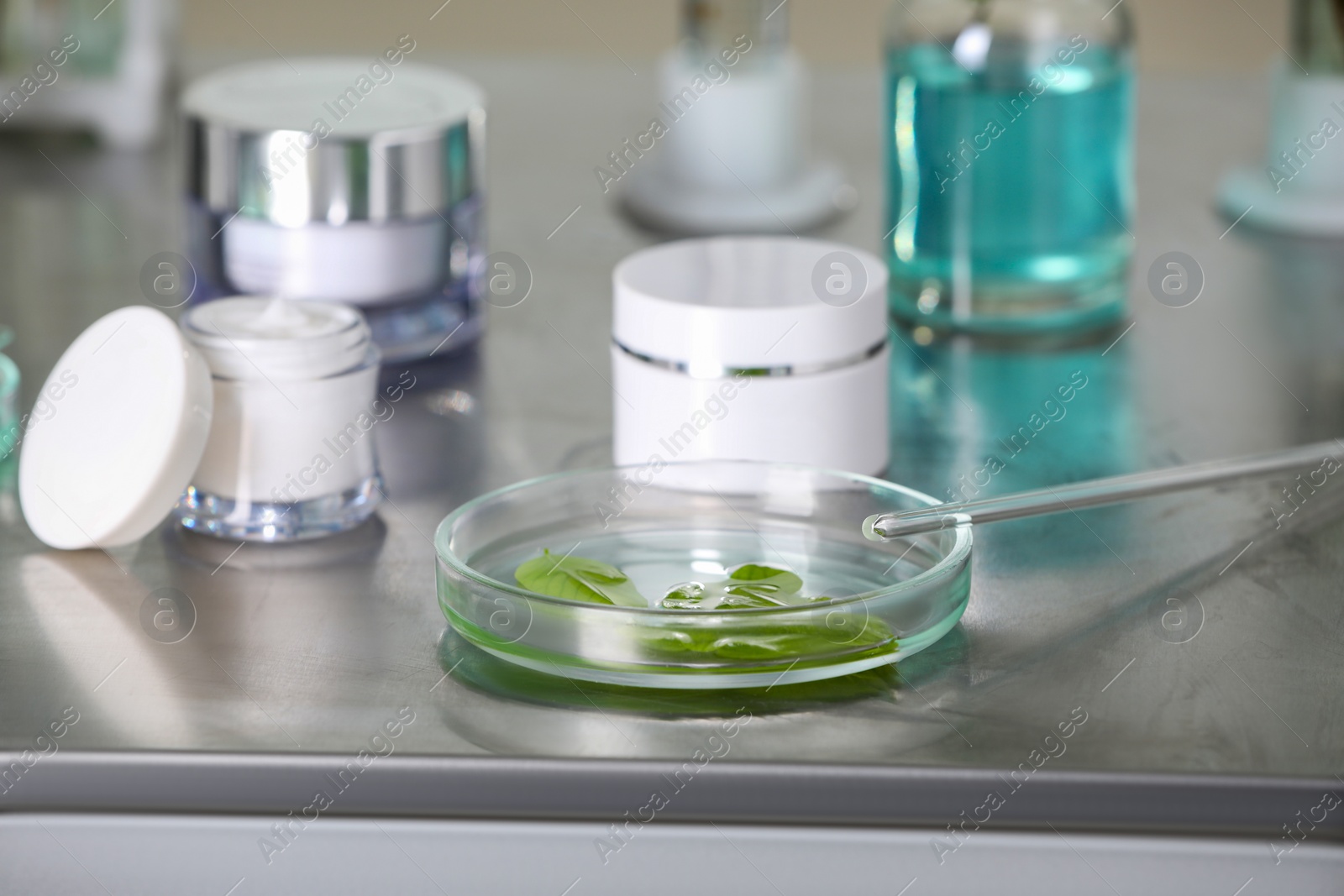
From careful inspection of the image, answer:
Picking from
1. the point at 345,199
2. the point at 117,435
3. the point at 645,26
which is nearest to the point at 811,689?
the point at 117,435

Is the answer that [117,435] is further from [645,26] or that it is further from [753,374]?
[645,26]

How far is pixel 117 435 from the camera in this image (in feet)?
2.15

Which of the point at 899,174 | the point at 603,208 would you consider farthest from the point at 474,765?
the point at 603,208

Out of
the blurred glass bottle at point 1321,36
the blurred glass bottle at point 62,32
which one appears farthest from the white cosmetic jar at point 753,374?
the blurred glass bottle at point 62,32

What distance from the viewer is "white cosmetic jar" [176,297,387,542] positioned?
0.67 metres

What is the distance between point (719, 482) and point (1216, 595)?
20 cm

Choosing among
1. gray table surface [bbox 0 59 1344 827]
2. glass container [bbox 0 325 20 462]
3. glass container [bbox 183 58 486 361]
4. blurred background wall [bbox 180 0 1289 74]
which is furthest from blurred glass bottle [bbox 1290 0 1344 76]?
blurred background wall [bbox 180 0 1289 74]

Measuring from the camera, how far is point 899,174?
0.94 metres

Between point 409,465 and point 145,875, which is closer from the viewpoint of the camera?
point 145,875

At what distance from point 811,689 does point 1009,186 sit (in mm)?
442

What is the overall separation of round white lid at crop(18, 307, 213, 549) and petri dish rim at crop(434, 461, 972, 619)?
0.12 metres

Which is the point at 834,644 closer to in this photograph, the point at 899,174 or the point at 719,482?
the point at 719,482

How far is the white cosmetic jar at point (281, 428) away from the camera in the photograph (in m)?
0.67

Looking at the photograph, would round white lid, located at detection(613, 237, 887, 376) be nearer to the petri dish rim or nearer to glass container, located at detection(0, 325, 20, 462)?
the petri dish rim
